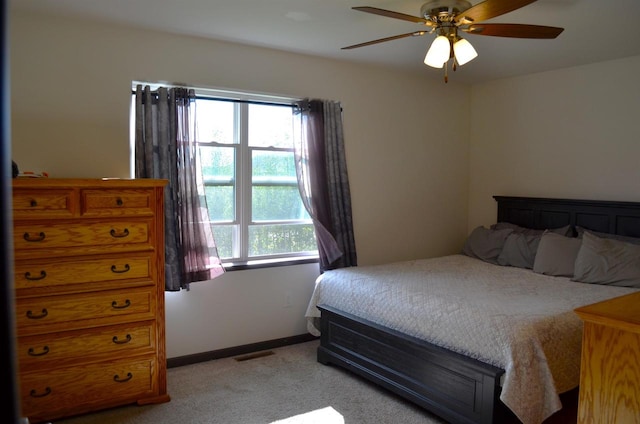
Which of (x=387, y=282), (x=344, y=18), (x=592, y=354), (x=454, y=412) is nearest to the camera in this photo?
(x=592, y=354)

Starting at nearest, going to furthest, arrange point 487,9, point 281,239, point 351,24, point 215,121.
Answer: point 487,9 → point 351,24 → point 215,121 → point 281,239

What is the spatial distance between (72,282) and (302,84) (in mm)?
2366

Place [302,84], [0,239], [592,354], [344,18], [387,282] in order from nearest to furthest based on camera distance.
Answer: [0,239] → [592,354] → [344,18] → [387,282] → [302,84]

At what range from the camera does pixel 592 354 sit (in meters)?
1.61

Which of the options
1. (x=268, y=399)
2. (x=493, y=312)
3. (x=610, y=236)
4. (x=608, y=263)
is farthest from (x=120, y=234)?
(x=610, y=236)

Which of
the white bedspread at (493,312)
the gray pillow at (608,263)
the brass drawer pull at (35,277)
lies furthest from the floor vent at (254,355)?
the gray pillow at (608,263)

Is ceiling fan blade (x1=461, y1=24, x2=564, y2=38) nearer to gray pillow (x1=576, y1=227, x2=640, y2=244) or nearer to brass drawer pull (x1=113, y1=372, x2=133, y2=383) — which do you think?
gray pillow (x1=576, y1=227, x2=640, y2=244)

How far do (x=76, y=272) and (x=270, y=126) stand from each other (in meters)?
1.94

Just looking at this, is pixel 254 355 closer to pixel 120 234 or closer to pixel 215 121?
pixel 120 234

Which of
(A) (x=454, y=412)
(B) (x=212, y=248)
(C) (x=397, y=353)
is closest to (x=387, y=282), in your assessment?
(C) (x=397, y=353)

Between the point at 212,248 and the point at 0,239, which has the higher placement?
the point at 0,239

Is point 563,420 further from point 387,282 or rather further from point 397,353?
point 387,282

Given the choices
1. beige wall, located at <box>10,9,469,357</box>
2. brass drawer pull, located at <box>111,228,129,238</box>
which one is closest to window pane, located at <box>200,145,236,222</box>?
beige wall, located at <box>10,9,469,357</box>

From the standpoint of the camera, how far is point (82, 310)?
2838 millimetres
